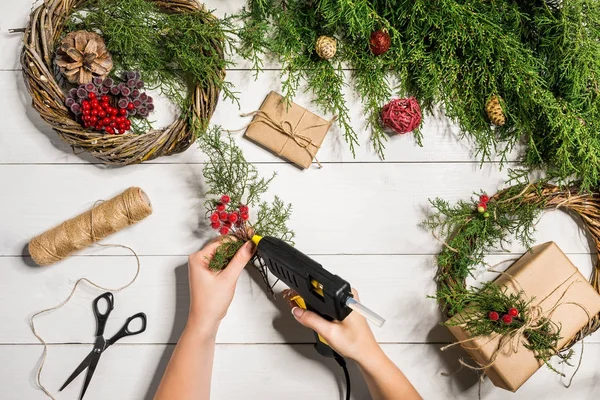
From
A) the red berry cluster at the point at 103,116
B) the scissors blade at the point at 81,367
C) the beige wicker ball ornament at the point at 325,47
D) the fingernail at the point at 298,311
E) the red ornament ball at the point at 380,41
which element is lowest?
the scissors blade at the point at 81,367

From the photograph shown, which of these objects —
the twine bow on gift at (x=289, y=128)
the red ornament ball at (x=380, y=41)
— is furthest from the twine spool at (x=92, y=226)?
the red ornament ball at (x=380, y=41)

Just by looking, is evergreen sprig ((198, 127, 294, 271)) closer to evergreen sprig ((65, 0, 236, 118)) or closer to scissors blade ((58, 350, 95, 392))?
evergreen sprig ((65, 0, 236, 118))

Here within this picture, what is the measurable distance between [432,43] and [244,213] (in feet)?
2.28

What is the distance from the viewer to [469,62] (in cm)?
131

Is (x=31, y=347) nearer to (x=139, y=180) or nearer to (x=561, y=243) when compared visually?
(x=139, y=180)

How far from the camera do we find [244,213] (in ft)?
4.02

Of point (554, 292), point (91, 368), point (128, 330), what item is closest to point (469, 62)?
point (554, 292)

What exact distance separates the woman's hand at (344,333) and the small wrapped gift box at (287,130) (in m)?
0.42

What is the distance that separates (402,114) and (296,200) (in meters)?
0.38

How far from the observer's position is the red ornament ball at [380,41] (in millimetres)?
1253

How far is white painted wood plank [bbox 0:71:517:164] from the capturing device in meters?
1.35

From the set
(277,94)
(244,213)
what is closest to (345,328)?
(244,213)

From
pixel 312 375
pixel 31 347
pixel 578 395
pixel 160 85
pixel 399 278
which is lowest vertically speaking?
pixel 31 347

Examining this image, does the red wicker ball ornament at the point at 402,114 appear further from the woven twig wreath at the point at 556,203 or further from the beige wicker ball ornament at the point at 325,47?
the woven twig wreath at the point at 556,203
